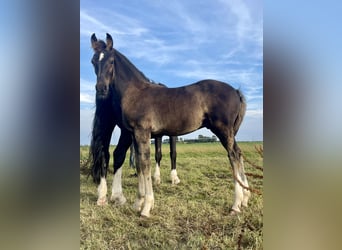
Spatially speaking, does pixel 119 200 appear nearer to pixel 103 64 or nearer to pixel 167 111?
pixel 167 111

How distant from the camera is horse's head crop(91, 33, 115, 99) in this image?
7.20ft

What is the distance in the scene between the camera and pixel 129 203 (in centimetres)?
227

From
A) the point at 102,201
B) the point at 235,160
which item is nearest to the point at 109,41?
the point at 102,201

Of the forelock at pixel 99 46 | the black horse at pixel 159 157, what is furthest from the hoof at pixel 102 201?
the forelock at pixel 99 46

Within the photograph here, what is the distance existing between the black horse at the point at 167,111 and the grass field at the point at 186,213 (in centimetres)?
7

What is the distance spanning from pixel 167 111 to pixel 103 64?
610 mm

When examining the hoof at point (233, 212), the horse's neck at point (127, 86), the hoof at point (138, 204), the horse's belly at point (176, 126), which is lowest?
the hoof at point (233, 212)

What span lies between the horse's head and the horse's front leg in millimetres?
413

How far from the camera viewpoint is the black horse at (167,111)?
7.34ft

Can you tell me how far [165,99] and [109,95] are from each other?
17.4 inches

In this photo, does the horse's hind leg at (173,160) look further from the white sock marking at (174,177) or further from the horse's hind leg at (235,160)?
the horse's hind leg at (235,160)

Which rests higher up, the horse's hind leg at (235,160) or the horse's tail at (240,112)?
the horse's tail at (240,112)

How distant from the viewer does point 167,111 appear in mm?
2246
